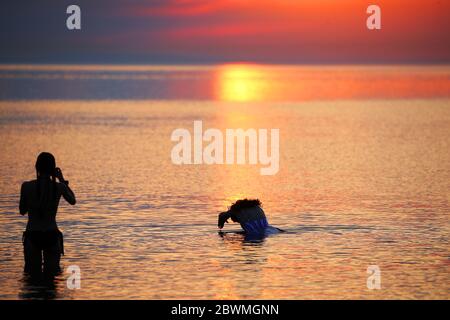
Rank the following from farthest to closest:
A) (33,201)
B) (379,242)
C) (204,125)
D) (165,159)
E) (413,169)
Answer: (204,125)
(165,159)
(413,169)
(379,242)
(33,201)

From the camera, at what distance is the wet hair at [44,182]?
1510cm

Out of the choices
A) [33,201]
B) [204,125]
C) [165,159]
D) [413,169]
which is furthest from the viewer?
[204,125]

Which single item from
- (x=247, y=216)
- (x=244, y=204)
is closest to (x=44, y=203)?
(x=244, y=204)

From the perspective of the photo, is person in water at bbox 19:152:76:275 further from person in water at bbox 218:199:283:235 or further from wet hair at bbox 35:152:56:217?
person in water at bbox 218:199:283:235

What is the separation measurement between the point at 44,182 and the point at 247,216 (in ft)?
21.9

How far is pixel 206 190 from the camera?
29.3 meters

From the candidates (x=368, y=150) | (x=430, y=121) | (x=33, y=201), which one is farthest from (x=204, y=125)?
(x=33, y=201)

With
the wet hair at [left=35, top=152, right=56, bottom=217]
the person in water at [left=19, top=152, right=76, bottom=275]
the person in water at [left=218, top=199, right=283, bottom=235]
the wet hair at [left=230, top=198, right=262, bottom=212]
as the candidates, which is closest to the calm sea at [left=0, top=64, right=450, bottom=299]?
the person in water at [left=218, top=199, right=283, bottom=235]

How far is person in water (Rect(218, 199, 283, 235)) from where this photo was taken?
69.0 feet

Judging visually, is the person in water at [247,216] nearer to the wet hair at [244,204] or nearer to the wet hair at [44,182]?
the wet hair at [244,204]

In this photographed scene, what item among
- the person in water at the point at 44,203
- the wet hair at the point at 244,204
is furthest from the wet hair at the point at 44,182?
the wet hair at the point at 244,204

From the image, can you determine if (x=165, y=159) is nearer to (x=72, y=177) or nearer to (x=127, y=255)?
(x=72, y=177)

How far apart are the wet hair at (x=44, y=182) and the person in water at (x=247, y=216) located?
6.35 m

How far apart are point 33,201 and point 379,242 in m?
7.91
